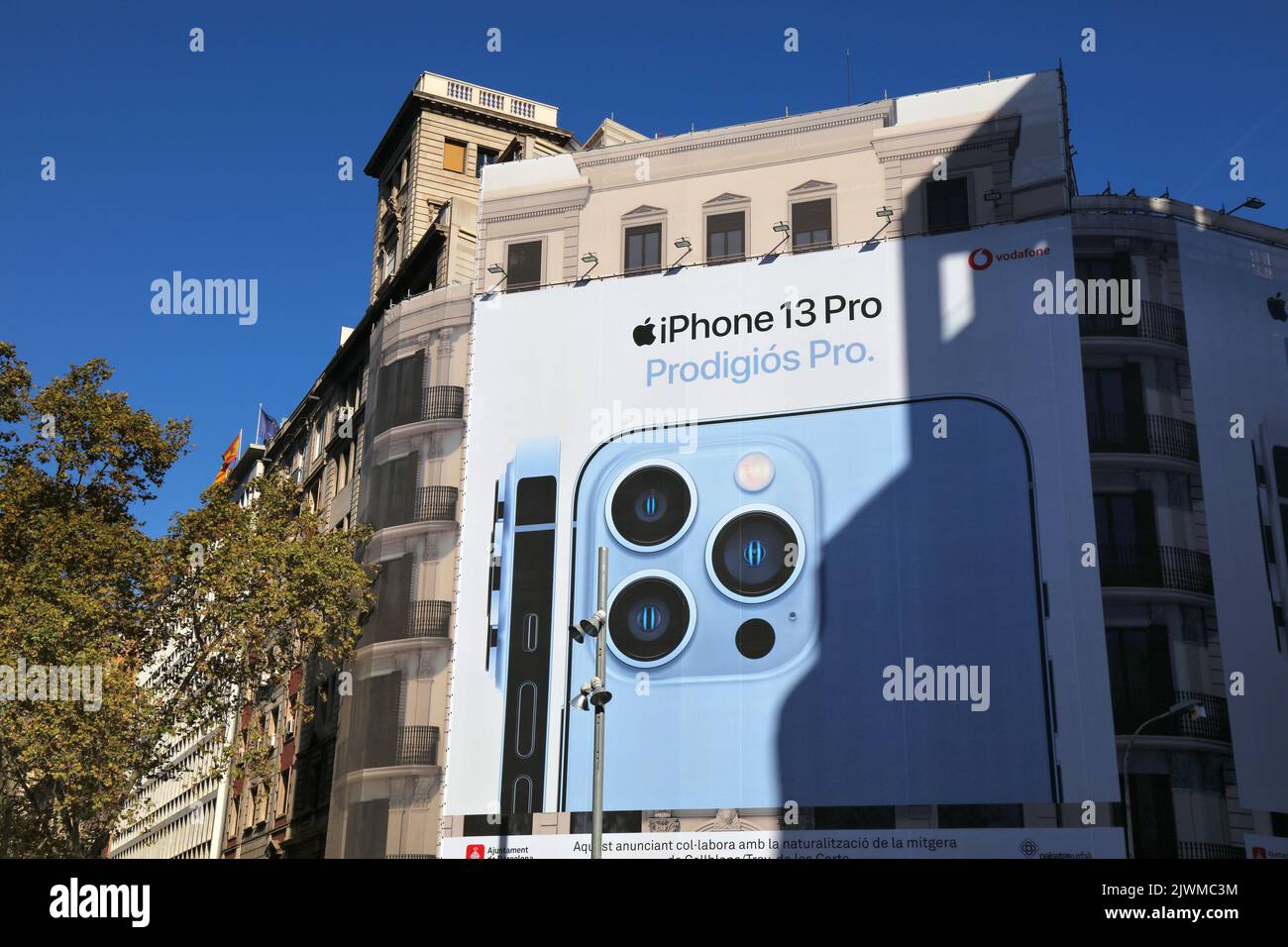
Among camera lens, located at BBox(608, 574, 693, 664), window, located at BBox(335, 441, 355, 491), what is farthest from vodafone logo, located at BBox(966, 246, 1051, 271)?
window, located at BBox(335, 441, 355, 491)

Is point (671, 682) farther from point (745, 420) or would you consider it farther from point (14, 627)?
point (14, 627)

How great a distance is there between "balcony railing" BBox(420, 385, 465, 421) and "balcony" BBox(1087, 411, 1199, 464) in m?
19.8

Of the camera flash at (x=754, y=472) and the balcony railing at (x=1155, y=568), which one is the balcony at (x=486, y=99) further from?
the balcony railing at (x=1155, y=568)

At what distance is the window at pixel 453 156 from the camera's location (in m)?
58.5

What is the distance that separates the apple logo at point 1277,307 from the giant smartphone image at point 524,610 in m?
22.1

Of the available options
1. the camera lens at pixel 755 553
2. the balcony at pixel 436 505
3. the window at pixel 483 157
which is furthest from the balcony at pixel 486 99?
the camera lens at pixel 755 553

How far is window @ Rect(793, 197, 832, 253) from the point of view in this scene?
39938mm

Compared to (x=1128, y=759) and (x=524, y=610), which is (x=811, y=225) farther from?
(x=1128, y=759)

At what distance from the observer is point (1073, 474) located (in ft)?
117

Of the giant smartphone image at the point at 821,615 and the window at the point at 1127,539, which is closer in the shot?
A: the giant smartphone image at the point at 821,615

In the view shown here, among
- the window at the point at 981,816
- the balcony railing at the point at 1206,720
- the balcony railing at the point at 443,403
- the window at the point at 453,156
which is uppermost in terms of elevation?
the window at the point at 453,156

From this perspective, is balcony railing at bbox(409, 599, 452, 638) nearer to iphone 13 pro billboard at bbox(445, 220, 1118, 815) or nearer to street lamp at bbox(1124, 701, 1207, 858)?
iphone 13 pro billboard at bbox(445, 220, 1118, 815)

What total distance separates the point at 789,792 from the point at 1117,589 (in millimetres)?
10313
